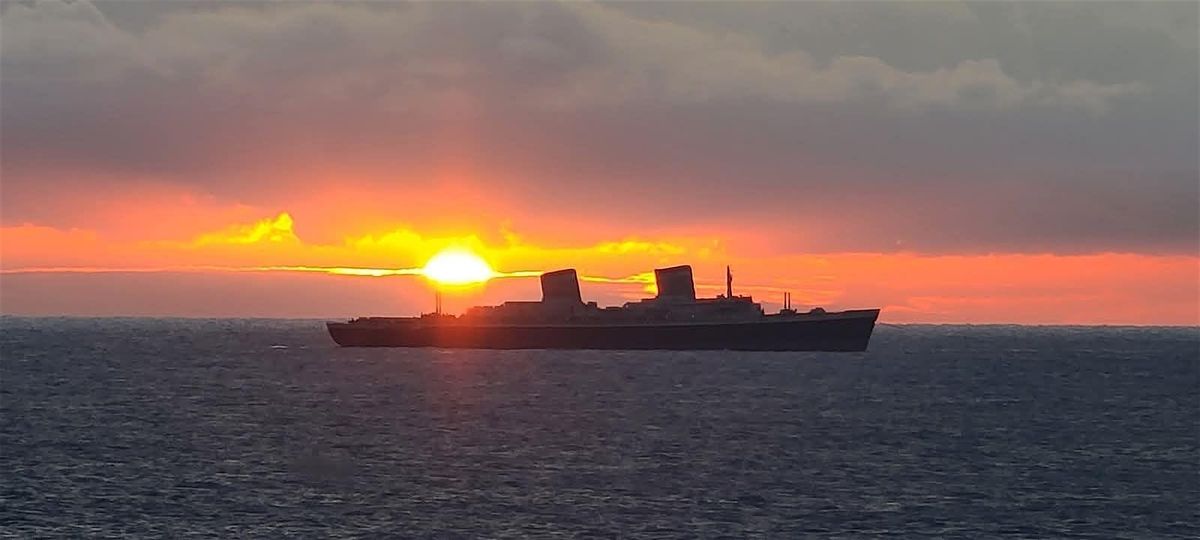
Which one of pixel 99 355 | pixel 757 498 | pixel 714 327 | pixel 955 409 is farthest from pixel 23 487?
pixel 99 355

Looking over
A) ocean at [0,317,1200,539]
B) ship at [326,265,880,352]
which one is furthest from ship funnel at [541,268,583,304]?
ocean at [0,317,1200,539]

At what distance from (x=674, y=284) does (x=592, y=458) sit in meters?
95.8

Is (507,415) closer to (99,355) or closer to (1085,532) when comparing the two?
(1085,532)

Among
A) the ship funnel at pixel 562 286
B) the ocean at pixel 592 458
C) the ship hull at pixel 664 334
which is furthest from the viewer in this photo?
the ship funnel at pixel 562 286

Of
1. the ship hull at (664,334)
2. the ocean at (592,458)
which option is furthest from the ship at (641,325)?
the ocean at (592,458)

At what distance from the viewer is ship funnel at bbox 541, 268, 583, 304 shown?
164 m

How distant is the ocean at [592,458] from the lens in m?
44.7

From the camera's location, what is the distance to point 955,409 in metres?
91.2

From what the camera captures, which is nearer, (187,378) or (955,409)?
(955,409)

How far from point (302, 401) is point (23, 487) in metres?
41.2

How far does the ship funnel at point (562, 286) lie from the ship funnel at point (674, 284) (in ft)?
39.9

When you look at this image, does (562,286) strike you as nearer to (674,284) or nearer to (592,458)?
(674,284)

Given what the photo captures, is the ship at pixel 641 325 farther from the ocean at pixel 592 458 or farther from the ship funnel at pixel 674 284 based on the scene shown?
the ocean at pixel 592 458

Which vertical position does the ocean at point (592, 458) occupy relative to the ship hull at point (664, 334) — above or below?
below
